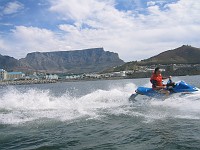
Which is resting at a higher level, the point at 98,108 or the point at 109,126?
the point at 98,108

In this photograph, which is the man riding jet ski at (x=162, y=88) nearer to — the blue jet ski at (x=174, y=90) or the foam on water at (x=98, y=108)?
the blue jet ski at (x=174, y=90)

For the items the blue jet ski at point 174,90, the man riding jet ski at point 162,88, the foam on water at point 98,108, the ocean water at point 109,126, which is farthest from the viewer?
the man riding jet ski at point 162,88

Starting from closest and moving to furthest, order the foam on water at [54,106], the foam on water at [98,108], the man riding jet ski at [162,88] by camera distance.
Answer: the foam on water at [98,108] < the foam on water at [54,106] < the man riding jet ski at [162,88]

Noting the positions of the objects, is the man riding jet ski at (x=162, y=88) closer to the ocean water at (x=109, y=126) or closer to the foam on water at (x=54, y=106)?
the ocean water at (x=109, y=126)

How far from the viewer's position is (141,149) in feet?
31.3

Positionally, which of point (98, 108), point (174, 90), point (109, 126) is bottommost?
point (109, 126)

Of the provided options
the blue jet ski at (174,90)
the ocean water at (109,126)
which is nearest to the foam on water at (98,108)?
the ocean water at (109,126)

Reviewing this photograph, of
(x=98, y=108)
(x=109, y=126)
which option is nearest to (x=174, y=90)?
(x=98, y=108)

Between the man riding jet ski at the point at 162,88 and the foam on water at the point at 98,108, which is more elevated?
the man riding jet ski at the point at 162,88

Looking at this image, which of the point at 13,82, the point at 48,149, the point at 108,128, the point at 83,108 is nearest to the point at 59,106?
the point at 83,108

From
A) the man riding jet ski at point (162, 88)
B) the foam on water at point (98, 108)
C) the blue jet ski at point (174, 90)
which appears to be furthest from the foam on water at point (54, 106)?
the man riding jet ski at point (162, 88)

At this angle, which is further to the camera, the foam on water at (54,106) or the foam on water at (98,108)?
the foam on water at (54,106)

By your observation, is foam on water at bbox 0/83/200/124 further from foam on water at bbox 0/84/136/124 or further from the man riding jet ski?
the man riding jet ski

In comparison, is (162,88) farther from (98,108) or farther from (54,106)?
(54,106)
